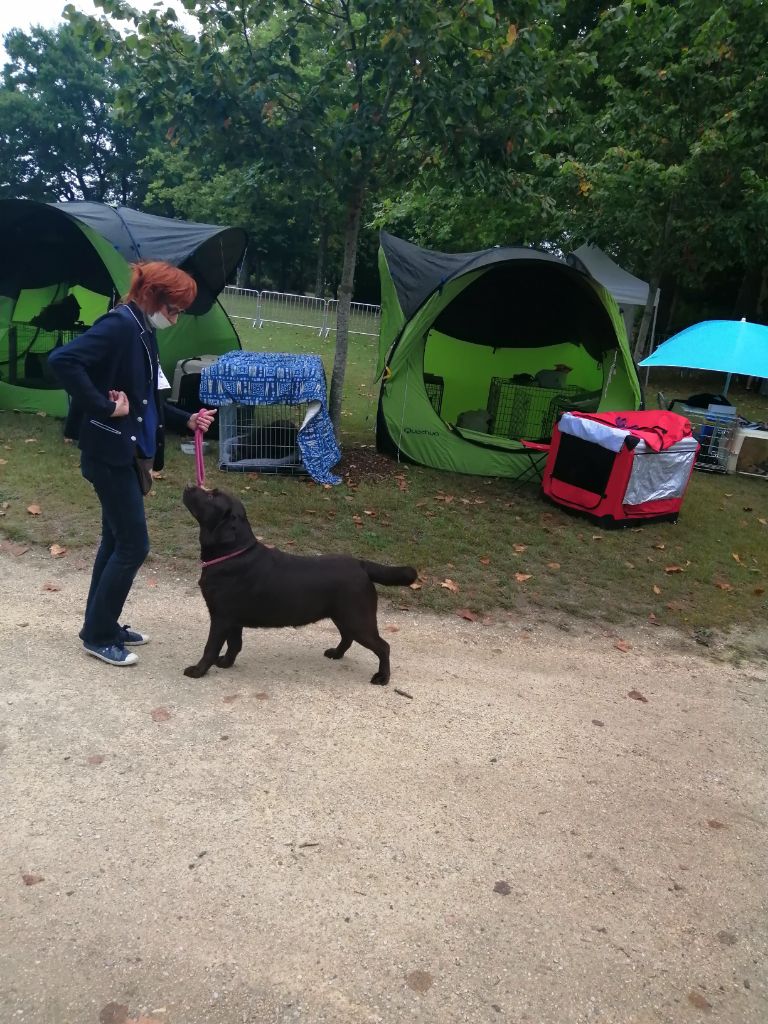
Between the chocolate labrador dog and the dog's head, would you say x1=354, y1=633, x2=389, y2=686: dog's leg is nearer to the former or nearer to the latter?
the chocolate labrador dog

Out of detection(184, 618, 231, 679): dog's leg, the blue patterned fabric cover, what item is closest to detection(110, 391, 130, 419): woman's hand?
detection(184, 618, 231, 679): dog's leg

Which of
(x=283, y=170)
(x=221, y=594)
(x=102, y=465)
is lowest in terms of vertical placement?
(x=221, y=594)

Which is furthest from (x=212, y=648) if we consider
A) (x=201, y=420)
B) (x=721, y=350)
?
(x=721, y=350)

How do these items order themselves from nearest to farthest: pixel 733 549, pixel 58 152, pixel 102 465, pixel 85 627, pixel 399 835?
pixel 399 835 < pixel 102 465 < pixel 85 627 < pixel 733 549 < pixel 58 152

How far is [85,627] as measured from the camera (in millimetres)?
3709

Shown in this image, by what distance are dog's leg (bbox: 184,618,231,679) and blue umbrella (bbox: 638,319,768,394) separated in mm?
6511

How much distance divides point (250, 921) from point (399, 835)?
65cm

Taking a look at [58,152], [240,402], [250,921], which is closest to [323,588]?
[250,921]

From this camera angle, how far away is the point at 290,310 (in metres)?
22.7

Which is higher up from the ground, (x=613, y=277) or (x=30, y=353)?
(x=613, y=277)

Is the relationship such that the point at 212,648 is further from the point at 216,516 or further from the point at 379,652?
the point at 379,652

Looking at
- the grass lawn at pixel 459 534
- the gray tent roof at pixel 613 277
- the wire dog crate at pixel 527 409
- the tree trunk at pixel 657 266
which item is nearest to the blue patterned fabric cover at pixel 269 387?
the grass lawn at pixel 459 534

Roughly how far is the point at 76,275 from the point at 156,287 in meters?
Result: 7.57

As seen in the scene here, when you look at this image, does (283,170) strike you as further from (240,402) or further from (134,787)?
(134,787)
